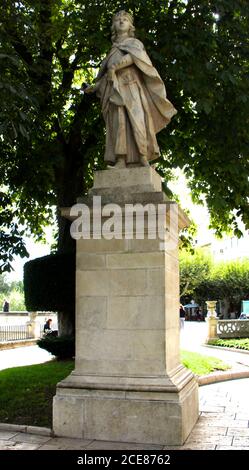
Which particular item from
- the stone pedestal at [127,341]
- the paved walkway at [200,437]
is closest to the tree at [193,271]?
the paved walkway at [200,437]

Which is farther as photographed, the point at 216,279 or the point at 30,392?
the point at 216,279

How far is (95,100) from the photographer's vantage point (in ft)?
40.9

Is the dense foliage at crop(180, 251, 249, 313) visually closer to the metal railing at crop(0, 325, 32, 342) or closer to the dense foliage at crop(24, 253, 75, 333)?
the metal railing at crop(0, 325, 32, 342)

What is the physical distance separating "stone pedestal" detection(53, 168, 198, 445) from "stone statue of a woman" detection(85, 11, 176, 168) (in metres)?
0.36

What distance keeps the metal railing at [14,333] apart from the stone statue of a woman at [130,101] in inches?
799

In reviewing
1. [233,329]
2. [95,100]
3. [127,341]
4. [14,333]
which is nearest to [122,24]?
[127,341]

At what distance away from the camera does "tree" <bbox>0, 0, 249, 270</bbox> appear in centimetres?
941

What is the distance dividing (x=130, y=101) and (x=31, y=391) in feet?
17.3

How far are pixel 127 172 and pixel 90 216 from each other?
31.2 inches

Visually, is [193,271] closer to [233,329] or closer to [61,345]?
[233,329]
